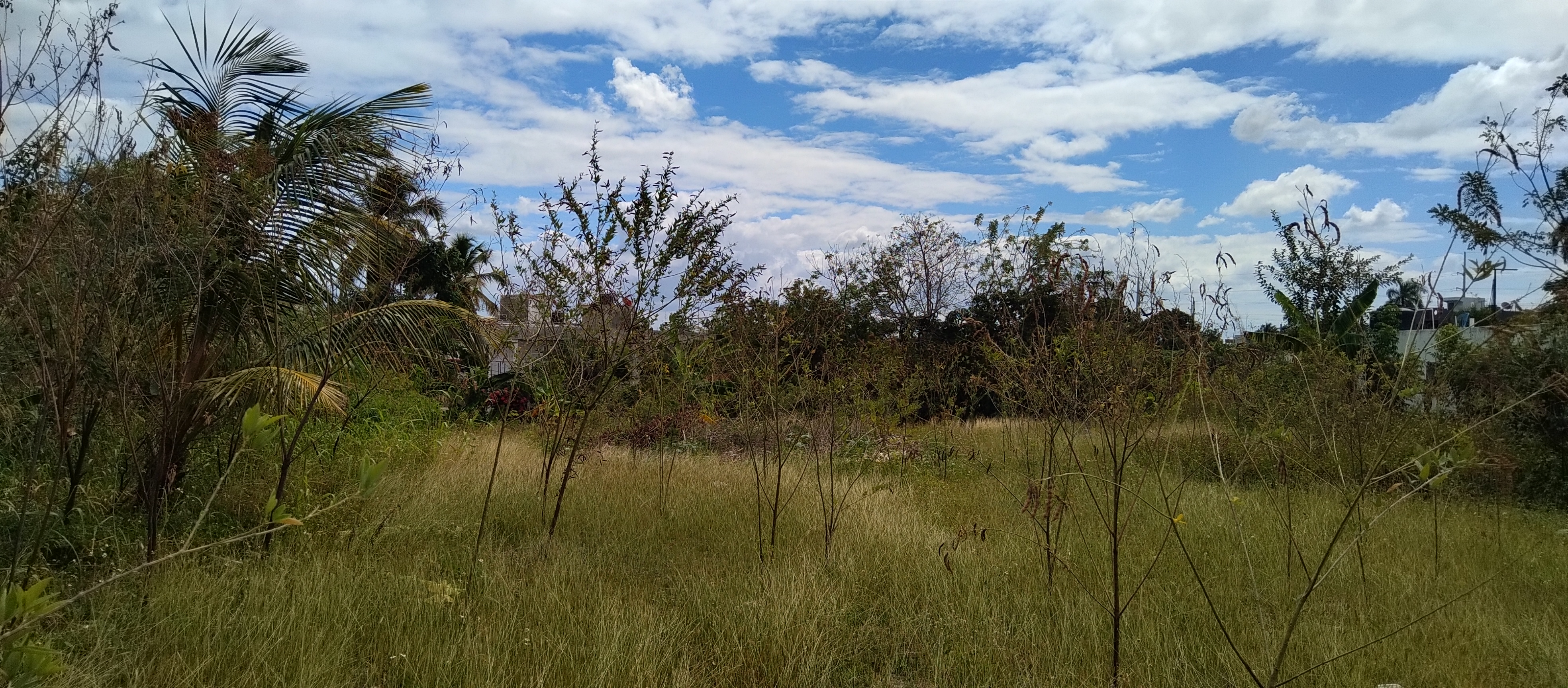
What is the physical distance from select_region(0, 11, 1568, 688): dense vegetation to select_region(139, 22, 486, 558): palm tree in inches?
1.1

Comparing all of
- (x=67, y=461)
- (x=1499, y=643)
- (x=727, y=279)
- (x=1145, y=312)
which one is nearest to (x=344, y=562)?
(x=67, y=461)

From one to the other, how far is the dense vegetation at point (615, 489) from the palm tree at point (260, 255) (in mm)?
28

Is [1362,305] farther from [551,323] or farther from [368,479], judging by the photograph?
[368,479]

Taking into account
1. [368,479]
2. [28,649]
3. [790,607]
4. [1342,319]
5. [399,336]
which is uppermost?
[1342,319]

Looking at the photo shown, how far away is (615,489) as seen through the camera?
7289 millimetres

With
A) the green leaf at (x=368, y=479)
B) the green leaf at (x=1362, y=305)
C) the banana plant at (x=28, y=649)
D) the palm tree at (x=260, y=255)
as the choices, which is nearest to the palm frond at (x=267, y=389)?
the palm tree at (x=260, y=255)

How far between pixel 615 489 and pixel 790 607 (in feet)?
11.7

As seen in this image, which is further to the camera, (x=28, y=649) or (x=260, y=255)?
(x=260, y=255)

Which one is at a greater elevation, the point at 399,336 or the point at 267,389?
the point at 399,336

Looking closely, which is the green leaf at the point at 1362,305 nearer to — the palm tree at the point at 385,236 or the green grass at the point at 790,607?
the green grass at the point at 790,607

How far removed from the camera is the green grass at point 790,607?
345cm

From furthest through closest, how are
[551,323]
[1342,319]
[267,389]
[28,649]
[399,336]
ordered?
[1342,319]
[399,336]
[551,323]
[267,389]
[28,649]

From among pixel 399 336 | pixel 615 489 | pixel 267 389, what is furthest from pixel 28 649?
pixel 615 489

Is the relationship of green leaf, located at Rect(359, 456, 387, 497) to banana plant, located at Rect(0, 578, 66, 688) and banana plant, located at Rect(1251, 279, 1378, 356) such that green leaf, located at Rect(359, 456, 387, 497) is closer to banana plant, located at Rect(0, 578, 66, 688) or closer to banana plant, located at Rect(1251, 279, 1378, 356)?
banana plant, located at Rect(0, 578, 66, 688)
